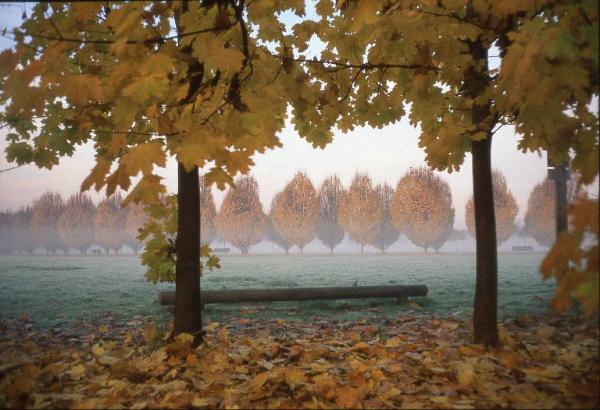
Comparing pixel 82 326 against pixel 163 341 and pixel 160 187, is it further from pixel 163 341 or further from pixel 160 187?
pixel 160 187

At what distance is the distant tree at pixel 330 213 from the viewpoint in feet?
152

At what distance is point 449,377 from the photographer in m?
2.98

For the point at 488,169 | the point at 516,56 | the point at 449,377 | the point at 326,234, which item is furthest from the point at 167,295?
the point at 326,234

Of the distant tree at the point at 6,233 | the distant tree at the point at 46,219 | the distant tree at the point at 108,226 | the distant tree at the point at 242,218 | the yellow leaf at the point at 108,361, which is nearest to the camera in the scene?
the yellow leaf at the point at 108,361

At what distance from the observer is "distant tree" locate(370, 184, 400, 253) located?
4438 cm

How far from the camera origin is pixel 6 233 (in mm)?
57938

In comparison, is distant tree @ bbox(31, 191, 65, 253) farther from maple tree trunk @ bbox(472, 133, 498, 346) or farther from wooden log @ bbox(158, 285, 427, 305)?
maple tree trunk @ bbox(472, 133, 498, 346)

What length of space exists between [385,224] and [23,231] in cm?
5621

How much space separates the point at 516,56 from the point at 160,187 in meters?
2.08

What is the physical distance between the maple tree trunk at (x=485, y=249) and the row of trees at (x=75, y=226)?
158 feet

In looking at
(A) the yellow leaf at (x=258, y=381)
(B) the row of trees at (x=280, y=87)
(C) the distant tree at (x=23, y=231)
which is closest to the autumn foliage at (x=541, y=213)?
(B) the row of trees at (x=280, y=87)

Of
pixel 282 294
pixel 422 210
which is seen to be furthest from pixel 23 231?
pixel 282 294

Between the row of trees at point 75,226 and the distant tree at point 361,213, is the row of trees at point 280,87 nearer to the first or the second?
the distant tree at point 361,213

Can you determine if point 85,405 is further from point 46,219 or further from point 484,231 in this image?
point 46,219
